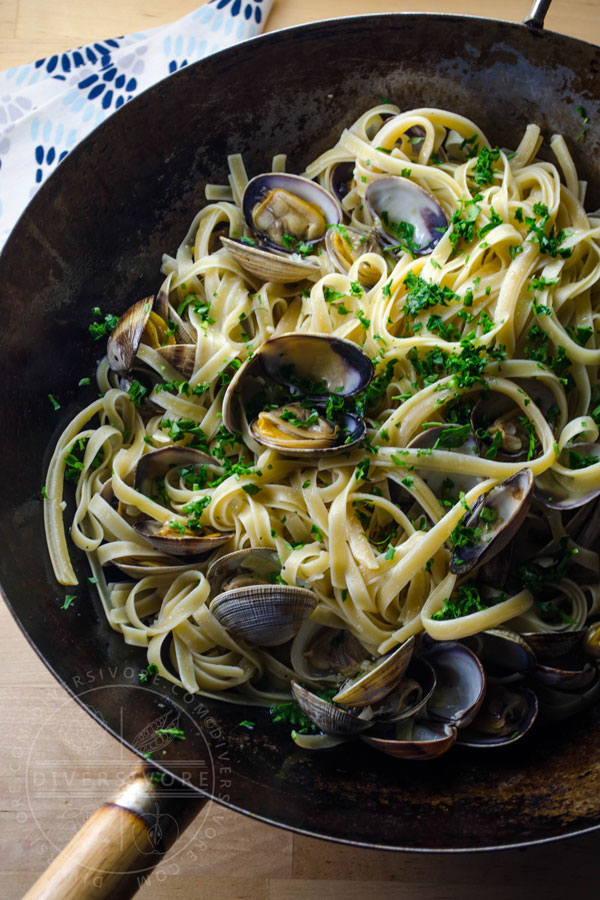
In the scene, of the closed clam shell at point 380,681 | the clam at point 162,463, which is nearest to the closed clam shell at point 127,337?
the clam at point 162,463

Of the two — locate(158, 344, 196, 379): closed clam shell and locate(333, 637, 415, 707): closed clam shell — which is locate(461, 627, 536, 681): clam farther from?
locate(158, 344, 196, 379): closed clam shell

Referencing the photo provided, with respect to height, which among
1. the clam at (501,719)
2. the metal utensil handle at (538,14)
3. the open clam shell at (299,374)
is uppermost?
the metal utensil handle at (538,14)

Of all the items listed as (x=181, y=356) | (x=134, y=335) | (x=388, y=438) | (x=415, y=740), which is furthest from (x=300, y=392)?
(x=415, y=740)

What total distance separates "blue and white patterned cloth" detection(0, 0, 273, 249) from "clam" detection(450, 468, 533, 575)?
2811 millimetres

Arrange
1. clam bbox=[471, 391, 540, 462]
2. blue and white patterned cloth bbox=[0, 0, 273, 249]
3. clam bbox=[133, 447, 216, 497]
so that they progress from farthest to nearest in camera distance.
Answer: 1. blue and white patterned cloth bbox=[0, 0, 273, 249]
2. clam bbox=[133, 447, 216, 497]
3. clam bbox=[471, 391, 540, 462]

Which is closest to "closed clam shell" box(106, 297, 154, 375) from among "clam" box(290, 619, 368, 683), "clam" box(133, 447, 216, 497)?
"clam" box(133, 447, 216, 497)

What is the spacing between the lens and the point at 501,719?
103 inches

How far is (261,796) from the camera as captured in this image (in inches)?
96.3

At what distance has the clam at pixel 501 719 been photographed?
8.50ft

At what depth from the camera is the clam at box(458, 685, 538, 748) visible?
2590 mm

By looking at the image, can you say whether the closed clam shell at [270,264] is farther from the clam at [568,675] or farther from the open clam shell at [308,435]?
the clam at [568,675]

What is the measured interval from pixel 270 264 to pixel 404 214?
652mm

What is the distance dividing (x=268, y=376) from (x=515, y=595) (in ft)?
4.13

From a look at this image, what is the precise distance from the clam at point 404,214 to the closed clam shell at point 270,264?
1.23 ft
